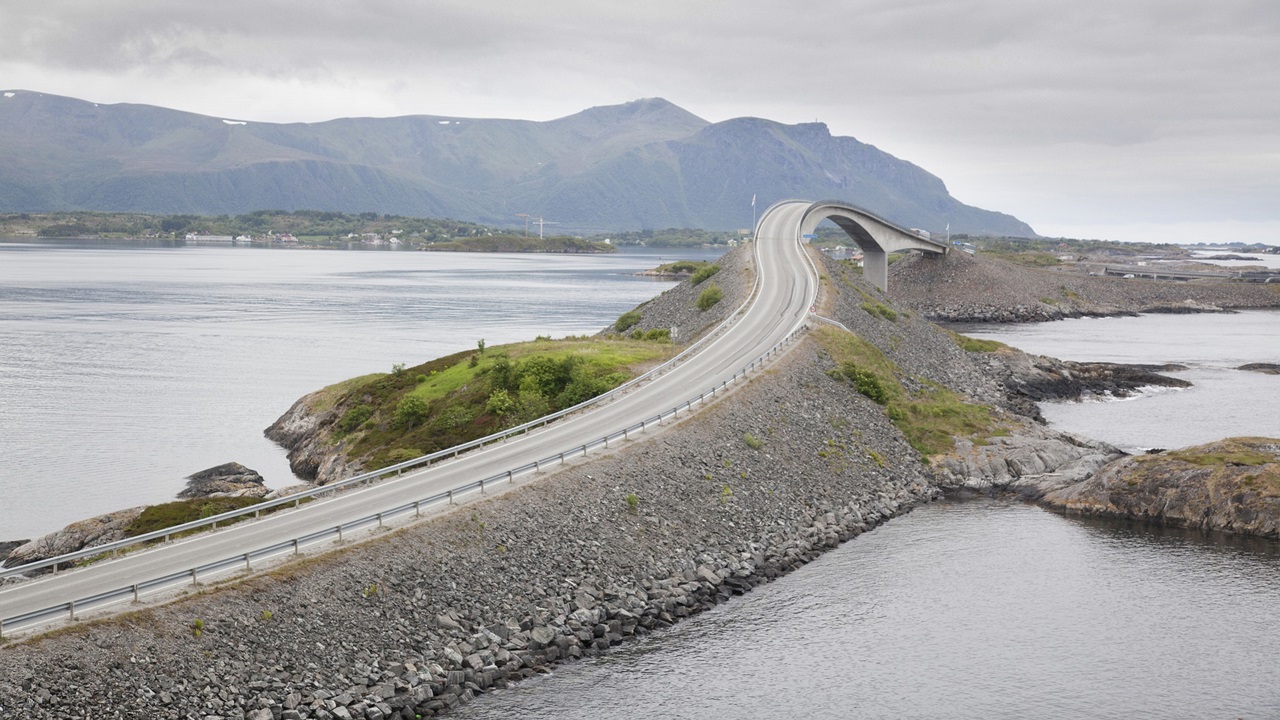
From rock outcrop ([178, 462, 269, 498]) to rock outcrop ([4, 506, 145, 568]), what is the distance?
738 cm

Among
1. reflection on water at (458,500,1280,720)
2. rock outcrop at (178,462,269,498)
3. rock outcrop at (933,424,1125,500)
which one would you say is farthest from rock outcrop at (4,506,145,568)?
rock outcrop at (933,424,1125,500)

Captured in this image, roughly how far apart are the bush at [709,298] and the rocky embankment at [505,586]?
123 ft

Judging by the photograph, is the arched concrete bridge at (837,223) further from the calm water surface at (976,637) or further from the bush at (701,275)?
the calm water surface at (976,637)

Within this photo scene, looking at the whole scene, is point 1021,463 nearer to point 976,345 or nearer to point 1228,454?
point 1228,454

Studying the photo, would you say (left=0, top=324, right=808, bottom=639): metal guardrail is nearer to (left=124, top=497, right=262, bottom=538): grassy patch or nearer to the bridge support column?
(left=124, top=497, right=262, bottom=538): grassy patch

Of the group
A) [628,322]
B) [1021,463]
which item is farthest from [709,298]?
[1021,463]

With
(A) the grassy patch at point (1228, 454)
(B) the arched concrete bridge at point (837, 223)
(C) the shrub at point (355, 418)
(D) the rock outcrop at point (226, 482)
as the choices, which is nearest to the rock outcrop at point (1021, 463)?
(A) the grassy patch at point (1228, 454)

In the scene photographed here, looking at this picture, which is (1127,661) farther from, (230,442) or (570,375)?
(230,442)

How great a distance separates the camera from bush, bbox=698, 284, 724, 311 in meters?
111

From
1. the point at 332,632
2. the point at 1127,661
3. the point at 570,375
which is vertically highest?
the point at 570,375

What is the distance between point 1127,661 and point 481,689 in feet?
83.7

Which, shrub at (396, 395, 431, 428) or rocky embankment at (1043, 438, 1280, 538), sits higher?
shrub at (396, 395, 431, 428)

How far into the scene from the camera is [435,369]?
84.2 metres

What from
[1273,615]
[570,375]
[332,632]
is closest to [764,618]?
[332,632]
